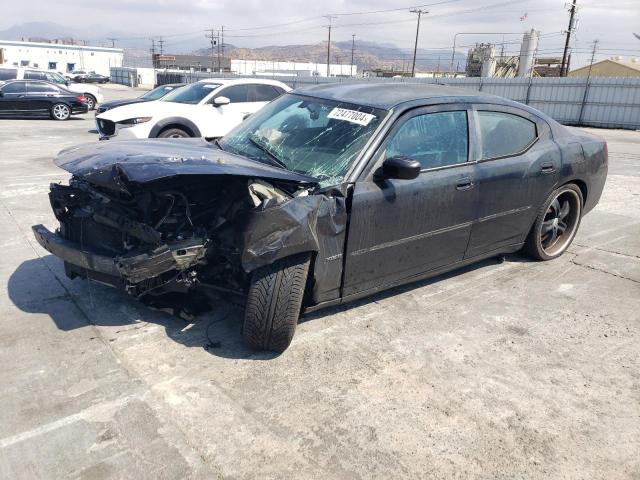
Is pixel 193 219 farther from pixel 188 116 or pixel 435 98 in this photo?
pixel 188 116

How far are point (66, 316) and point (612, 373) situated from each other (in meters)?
3.64

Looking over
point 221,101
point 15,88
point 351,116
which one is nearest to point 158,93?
point 221,101

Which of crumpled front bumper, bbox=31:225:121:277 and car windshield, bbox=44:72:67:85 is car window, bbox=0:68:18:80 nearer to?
car windshield, bbox=44:72:67:85

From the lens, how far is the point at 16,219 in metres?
5.72

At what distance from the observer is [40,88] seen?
55.8ft

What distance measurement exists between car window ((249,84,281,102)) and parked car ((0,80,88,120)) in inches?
405

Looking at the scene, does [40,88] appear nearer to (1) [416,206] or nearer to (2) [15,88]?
(2) [15,88]

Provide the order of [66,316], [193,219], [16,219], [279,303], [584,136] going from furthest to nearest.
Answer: [16,219], [584,136], [66,316], [193,219], [279,303]

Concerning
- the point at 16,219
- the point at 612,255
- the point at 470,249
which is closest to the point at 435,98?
the point at 470,249

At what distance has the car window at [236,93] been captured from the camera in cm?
1000

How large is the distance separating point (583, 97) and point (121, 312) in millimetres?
24291

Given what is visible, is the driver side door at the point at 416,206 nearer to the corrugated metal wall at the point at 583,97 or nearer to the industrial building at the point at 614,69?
the corrugated metal wall at the point at 583,97

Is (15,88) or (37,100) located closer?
(15,88)

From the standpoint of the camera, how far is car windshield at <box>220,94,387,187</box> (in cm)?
342
